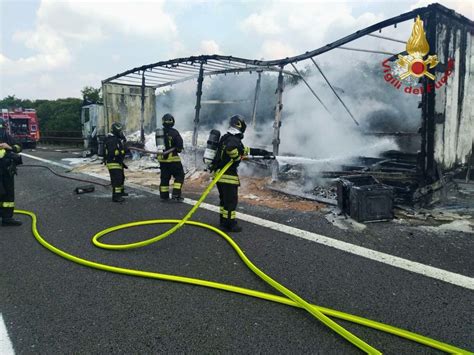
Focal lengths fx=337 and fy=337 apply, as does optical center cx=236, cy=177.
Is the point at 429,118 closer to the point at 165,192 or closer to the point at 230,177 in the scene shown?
the point at 230,177

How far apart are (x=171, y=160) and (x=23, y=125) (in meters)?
19.6

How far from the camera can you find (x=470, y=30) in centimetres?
628

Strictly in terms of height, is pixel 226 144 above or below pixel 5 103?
below

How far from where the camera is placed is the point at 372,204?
197 inches

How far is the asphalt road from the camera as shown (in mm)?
2387

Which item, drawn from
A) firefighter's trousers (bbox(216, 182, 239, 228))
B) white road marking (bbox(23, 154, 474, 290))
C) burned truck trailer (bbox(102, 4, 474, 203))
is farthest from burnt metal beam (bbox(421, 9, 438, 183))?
firefighter's trousers (bbox(216, 182, 239, 228))

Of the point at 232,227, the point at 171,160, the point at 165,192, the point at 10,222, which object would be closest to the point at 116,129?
the point at 171,160

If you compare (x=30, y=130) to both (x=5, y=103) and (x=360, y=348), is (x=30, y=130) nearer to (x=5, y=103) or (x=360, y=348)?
(x=5, y=103)

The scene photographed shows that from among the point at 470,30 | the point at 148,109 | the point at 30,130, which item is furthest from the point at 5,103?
the point at 470,30

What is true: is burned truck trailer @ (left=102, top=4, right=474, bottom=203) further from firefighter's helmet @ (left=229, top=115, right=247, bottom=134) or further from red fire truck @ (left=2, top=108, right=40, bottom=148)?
red fire truck @ (left=2, top=108, right=40, bottom=148)

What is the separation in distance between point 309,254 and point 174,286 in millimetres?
1590

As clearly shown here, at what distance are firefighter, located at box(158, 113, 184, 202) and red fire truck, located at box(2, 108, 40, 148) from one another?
741 inches

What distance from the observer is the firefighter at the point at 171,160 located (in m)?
6.60

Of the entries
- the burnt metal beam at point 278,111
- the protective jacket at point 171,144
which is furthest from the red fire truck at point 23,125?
the burnt metal beam at point 278,111
